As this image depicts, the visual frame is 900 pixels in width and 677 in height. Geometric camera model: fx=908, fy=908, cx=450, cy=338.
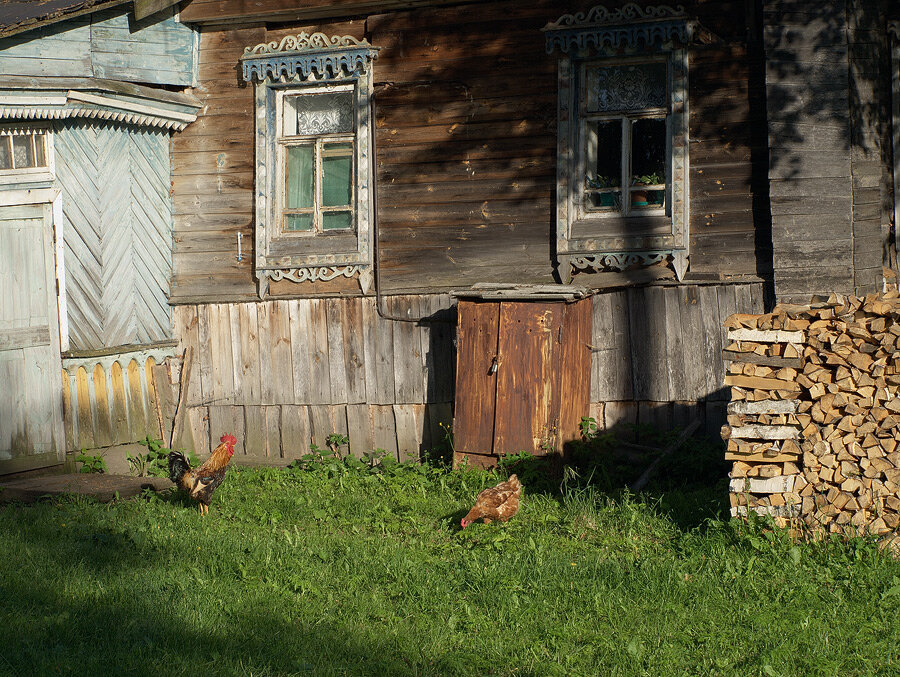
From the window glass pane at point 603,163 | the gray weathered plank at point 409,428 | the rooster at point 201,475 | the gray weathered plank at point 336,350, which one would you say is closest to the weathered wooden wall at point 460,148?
the gray weathered plank at point 336,350

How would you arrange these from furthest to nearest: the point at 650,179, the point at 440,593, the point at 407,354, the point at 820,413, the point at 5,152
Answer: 1. the point at 407,354
2. the point at 650,179
3. the point at 5,152
4. the point at 820,413
5. the point at 440,593

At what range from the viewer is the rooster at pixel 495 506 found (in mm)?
6531

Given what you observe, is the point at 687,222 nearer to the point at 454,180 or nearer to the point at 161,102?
the point at 454,180

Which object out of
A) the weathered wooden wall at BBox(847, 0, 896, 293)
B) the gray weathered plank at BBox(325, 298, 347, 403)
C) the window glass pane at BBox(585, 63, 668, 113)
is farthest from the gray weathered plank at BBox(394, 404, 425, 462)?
the weathered wooden wall at BBox(847, 0, 896, 293)

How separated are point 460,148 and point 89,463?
4646 mm

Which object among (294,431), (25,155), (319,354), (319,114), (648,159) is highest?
(319,114)

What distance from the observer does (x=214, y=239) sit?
31.4ft

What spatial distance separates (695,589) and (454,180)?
494 cm

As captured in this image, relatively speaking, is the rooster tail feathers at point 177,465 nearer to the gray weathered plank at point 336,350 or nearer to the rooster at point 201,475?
the rooster at point 201,475

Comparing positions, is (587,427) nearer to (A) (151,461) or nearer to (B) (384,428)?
(B) (384,428)

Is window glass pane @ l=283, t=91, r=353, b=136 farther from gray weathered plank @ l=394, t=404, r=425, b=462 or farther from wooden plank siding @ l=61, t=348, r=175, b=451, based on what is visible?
gray weathered plank @ l=394, t=404, r=425, b=462

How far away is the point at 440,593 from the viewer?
539cm

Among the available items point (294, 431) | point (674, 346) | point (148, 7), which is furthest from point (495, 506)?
point (148, 7)

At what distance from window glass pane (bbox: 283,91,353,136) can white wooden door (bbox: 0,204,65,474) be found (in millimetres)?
2583
